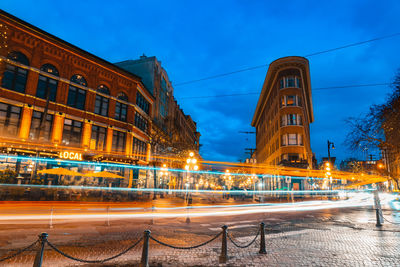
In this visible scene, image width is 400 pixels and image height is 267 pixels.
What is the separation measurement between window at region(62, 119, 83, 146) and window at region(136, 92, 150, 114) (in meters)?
9.76

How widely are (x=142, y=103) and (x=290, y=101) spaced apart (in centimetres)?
2732

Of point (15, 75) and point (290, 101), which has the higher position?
point (290, 101)

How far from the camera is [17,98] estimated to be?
22609mm

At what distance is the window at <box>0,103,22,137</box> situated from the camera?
21.6 metres

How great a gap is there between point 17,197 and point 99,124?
12559 mm

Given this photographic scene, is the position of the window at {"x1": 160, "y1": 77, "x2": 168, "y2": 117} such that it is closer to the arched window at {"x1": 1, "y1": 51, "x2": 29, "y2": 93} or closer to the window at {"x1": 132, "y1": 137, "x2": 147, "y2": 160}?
the window at {"x1": 132, "y1": 137, "x2": 147, "y2": 160}

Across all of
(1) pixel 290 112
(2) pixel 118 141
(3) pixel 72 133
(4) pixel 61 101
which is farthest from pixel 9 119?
(1) pixel 290 112

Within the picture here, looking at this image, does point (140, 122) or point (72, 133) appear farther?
point (140, 122)

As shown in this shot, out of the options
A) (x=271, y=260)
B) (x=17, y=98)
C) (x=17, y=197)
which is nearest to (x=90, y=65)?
(x=17, y=98)

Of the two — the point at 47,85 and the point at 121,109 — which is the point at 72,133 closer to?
the point at 47,85

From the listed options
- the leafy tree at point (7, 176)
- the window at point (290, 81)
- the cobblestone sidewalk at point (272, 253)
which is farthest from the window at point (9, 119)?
the window at point (290, 81)

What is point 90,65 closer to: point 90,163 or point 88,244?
point 90,163

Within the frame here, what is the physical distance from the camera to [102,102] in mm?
30578

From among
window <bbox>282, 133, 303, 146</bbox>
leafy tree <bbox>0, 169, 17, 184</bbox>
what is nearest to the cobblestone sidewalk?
leafy tree <bbox>0, 169, 17, 184</bbox>
